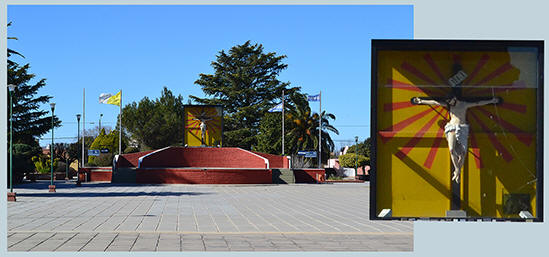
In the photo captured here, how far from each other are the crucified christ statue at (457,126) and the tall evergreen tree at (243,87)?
2747 inches

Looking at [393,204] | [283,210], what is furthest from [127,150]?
[393,204]

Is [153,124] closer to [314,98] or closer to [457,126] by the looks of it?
[314,98]

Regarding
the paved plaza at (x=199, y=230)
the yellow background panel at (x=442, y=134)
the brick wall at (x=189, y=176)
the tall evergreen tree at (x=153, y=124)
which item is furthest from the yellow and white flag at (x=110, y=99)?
the yellow background panel at (x=442, y=134)

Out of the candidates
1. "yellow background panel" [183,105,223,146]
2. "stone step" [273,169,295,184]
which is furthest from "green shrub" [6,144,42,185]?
"yellow background panel" [183,105,223,146]

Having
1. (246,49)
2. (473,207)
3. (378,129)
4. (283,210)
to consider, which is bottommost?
(283,210)

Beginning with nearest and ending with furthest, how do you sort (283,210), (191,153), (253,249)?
1. (253,249)
2. (283,210)
3. (191,153)

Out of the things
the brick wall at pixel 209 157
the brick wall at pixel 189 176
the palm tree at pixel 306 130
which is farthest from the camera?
the palm tree at pixel 306 130

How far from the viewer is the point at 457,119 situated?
7.20 m

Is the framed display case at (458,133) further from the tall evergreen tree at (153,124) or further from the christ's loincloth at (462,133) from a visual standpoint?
the tall evergreen tree at (153,124)

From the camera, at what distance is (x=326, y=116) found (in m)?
70.7

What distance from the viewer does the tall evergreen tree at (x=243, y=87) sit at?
77938 mm

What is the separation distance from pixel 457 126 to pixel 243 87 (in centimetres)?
7330

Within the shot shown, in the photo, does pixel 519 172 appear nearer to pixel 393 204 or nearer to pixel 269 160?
pixel 393 204

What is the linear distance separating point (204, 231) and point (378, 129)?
7.26m
